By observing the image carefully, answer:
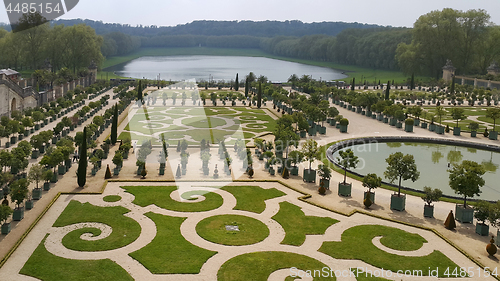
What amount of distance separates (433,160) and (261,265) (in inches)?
1148

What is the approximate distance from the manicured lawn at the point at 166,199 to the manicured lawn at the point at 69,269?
8.12m

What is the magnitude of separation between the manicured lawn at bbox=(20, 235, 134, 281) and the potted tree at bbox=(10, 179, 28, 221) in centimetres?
534

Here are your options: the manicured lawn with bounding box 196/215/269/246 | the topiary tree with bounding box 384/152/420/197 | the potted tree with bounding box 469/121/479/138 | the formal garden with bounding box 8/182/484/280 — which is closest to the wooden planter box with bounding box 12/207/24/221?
the formal garden with bounding box 8/182/484/280

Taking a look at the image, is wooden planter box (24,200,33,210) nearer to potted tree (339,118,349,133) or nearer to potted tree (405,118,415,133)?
potted tree (339,118,349,133)

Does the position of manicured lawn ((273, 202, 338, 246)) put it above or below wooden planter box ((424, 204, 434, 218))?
below

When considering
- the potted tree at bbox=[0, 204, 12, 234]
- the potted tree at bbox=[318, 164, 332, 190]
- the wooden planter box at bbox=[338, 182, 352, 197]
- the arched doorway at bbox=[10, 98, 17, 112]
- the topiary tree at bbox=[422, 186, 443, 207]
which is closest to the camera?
the potted tree at bbox=[0, 204, 12, 234]

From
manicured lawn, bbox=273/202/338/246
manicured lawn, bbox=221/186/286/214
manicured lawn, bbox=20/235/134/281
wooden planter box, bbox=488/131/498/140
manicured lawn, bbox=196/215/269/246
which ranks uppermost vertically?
wooden planter box, bbox=488/131/498/140

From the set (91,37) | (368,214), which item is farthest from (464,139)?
(91,37)

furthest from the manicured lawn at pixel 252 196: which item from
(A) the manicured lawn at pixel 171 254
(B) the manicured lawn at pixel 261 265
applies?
(B) the manicured lawn at pixel 261 265

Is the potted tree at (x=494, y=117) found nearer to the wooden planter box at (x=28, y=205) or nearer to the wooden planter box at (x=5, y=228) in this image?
the wooden planter box at (x=28, y=205)

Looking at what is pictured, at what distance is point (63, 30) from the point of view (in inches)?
4377

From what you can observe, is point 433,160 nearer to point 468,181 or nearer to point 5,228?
Answer: point 468,181

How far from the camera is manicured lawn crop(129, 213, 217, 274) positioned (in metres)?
22.1

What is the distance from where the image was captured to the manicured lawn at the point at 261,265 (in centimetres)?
2153
